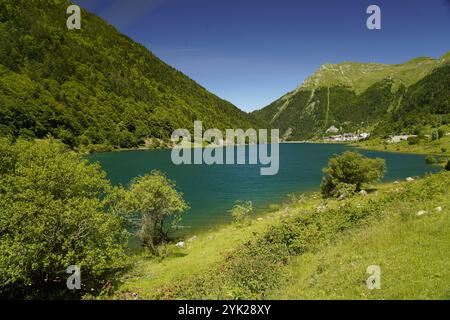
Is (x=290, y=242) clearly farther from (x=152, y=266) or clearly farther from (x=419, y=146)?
(x=419, y=146)

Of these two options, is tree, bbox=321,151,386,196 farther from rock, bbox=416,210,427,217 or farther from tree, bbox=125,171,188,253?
rock, bbox=416,210,427,217

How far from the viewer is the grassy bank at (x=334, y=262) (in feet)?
42.2

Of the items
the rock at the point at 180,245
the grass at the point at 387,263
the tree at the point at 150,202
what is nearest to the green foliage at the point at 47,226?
the tree at the point at 150,202

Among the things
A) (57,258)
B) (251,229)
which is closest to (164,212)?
(251,229)

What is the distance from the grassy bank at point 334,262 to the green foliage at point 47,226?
4112 mm

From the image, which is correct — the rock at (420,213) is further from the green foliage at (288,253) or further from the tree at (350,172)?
the tree at (350,172)

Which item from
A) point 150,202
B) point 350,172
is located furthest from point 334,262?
point 350,172

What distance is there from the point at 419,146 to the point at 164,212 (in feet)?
676

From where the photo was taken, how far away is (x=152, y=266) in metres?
30.9

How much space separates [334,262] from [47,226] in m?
18.5

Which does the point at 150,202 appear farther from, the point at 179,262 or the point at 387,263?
the point at 387,263

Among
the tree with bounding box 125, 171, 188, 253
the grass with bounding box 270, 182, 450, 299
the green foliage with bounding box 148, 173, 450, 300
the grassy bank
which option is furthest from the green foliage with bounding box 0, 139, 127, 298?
the grass with bounding box 270, 182, 450, 299

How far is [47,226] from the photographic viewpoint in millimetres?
20891

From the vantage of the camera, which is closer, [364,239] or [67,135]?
[364,239]
